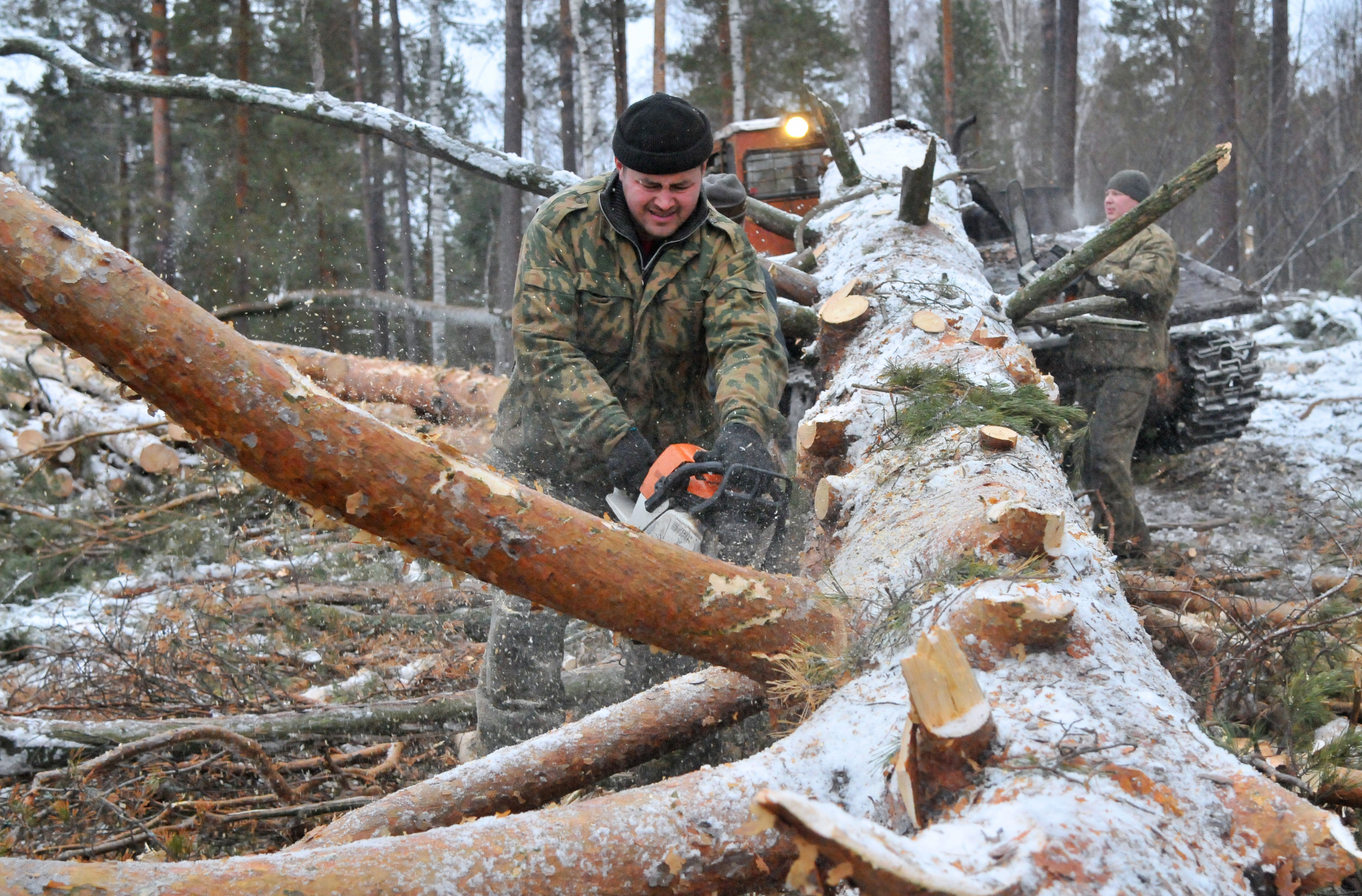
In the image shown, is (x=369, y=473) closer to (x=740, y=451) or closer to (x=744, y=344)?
(x=740, y=451)

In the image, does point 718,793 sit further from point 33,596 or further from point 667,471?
point 33,596

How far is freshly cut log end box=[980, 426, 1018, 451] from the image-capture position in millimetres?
2746

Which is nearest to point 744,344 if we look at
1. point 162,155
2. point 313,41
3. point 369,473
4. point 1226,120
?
point 369,473

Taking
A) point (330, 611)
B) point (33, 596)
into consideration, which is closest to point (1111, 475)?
point (330, 611)

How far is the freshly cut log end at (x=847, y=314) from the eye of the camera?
398 centimetres

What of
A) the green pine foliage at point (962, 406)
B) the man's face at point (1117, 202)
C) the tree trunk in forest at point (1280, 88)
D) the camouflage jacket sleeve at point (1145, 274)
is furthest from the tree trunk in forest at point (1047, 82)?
the green pine foliage at point (962, 406)

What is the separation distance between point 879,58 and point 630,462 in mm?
14678

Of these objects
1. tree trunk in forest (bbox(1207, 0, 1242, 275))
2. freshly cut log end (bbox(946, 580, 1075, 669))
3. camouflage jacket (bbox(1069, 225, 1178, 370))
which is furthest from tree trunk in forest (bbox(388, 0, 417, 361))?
freshly cut log end (bbox(946, 580, 1075, 669))

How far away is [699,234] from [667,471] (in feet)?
3.44

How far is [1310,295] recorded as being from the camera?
1273 centimetres

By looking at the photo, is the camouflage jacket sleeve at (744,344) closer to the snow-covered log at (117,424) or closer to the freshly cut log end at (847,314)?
the freshly cut log end at (847,314)

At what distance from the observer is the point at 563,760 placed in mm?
2252

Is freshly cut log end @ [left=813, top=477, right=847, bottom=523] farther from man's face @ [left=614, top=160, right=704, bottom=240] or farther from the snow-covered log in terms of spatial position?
the snow-covered log

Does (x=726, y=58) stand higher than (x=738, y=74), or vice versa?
(x=726, y=58)
